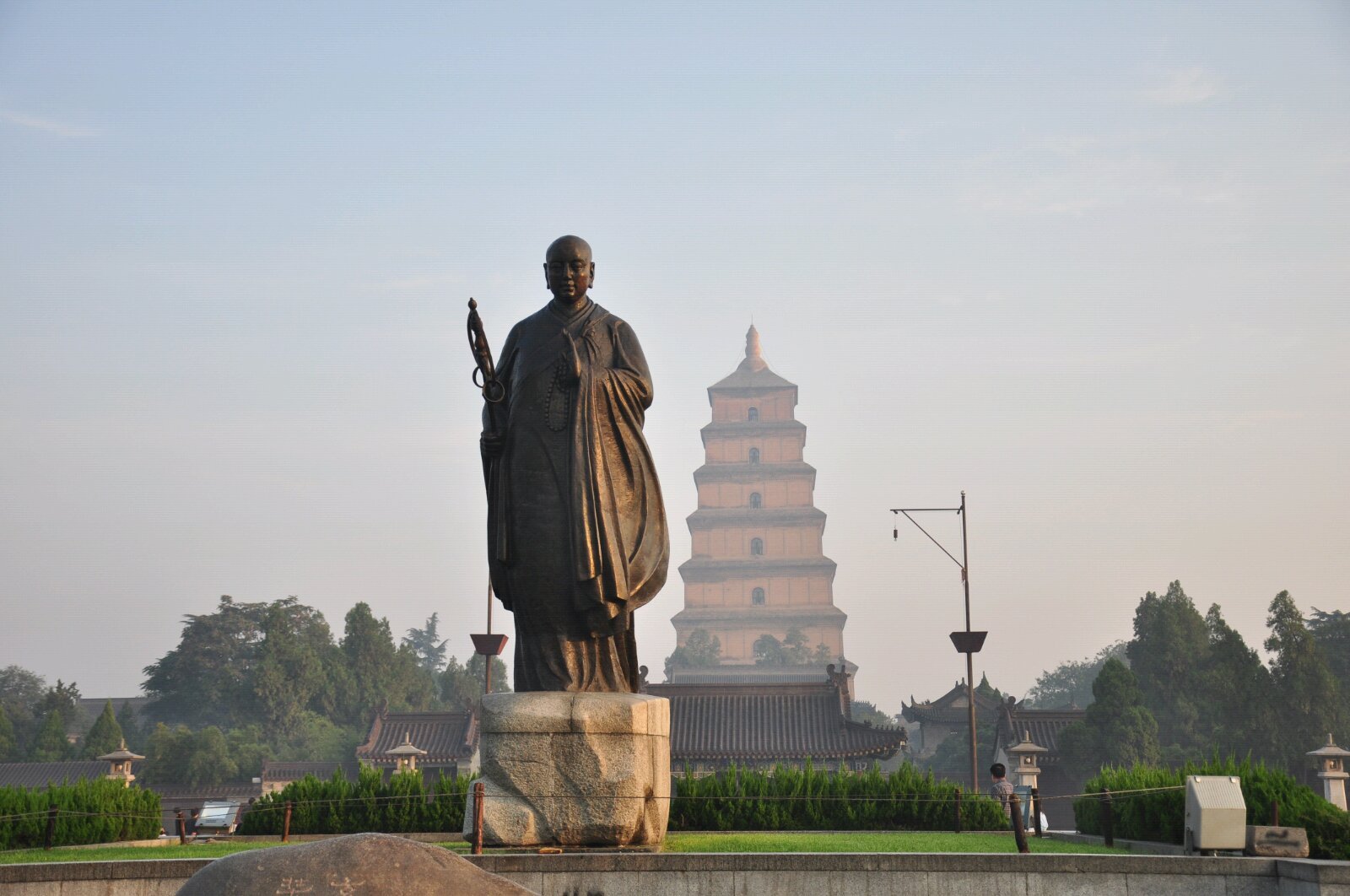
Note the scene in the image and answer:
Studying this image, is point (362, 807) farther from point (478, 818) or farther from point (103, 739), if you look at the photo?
point (103, 739)

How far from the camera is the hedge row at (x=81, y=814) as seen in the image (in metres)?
12.3

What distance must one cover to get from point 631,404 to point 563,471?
69 centimetres

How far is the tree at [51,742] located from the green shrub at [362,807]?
120 feet

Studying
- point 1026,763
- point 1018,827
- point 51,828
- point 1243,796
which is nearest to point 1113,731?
point 1026,763

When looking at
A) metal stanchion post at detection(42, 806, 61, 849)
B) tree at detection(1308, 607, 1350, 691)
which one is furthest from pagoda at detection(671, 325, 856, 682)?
metal stanchion post at detection(42, 806, 61, 849)

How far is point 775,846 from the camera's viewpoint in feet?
32.4

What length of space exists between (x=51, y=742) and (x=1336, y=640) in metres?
46.6

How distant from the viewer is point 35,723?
56406 millimetres

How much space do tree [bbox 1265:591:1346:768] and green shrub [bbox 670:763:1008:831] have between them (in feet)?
95.1

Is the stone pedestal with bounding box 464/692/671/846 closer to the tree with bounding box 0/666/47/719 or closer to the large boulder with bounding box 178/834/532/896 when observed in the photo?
the large boulder with bounding box 178/834/532/896

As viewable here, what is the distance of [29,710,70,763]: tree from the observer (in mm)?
A: 46438

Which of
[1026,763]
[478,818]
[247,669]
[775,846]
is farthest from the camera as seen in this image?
[247,669]

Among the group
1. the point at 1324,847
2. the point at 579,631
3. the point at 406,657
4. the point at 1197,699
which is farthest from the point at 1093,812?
the point at 406,657

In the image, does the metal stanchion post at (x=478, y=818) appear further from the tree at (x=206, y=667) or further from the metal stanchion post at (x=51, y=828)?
the tree at (x=206, y=667)
